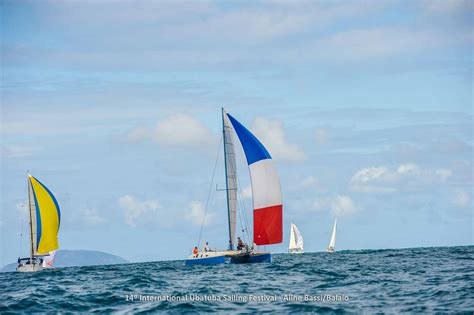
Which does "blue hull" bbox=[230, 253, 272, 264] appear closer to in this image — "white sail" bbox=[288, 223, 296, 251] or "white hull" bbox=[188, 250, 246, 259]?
"white hull" bbox=[188, 250, 246, 259]

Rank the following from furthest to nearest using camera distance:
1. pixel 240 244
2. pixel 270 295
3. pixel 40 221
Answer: pixel 40 221
pixel 240 244
pixel 270 295

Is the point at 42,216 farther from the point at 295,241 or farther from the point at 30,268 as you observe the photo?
the point at 295,241

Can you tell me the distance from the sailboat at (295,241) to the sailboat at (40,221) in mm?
77242

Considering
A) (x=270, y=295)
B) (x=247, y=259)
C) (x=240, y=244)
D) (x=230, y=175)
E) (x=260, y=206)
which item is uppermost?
(x=230, y=175)

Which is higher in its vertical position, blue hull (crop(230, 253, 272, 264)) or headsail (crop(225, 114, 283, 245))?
headsail (crop(225, 114, 283, 245))

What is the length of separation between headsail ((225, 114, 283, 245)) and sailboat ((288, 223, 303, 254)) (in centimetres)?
8482

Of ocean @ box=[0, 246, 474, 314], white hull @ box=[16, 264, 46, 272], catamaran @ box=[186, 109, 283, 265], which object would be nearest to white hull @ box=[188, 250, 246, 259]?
catamaran @ box=[186, 109, 283, 265]

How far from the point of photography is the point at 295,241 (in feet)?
461

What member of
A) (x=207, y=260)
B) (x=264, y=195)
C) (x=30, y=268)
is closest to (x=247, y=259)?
(x=207, y=260)

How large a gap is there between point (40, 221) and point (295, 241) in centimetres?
8039

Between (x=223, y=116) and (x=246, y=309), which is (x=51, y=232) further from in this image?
(x=246, y=309)

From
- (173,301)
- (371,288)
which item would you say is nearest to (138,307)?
(173,301)

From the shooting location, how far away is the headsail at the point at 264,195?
2155 inches

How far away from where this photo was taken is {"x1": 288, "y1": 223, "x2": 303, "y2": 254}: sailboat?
13938 centimetres
